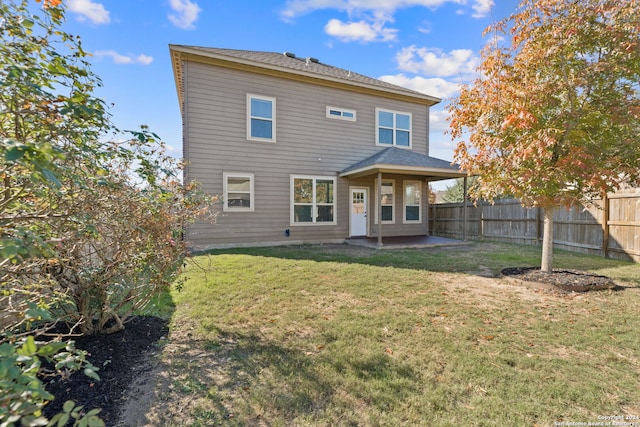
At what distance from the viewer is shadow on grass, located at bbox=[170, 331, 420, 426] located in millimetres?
2078

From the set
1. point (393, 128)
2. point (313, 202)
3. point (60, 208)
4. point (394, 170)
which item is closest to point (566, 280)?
point (394, 170)

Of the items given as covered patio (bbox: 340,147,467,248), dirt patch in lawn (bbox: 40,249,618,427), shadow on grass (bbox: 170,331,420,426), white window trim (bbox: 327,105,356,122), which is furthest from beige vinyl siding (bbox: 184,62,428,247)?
shadow on grass (bbox: 170,331,420,426)

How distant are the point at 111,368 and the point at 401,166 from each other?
888 centimetres

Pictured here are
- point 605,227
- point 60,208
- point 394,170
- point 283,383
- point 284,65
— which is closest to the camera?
point 60,208

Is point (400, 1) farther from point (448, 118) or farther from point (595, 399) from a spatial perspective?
point (595, 399)

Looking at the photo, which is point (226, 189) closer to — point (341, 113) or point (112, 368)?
point (341, 113)

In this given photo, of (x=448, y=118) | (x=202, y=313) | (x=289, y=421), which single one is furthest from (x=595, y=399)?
(x=448, y=118)

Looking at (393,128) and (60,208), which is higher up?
(393,128)

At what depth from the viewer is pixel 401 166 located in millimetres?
9641

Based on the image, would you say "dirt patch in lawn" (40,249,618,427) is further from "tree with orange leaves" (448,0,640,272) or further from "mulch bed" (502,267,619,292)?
"tree with orange leaves" (448,0,640,272)

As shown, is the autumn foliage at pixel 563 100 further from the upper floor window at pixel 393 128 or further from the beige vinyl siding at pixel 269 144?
the upper floor window at pixel 393 128

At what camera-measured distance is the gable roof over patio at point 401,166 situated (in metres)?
9.60

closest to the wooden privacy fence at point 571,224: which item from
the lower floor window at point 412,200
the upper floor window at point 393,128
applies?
the lower floor window at point 412,200

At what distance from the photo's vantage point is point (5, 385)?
0.98m
